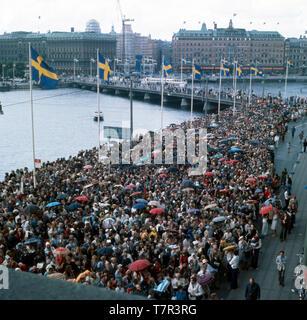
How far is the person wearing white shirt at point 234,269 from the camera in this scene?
9.19 metres

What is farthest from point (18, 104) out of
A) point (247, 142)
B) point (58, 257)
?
point (58, 257)

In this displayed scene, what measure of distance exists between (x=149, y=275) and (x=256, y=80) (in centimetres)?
12084

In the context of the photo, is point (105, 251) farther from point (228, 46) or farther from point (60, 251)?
point (228, 46)

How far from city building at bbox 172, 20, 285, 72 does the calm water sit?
2644 inches

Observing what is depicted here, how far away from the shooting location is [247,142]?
81.7 ft

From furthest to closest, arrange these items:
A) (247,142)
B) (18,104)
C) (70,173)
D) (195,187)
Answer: (18,104), (247,142), (70,173), (195,187)

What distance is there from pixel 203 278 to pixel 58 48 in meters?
159

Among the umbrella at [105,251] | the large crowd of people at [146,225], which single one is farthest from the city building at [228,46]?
the umbrella at [105,251]

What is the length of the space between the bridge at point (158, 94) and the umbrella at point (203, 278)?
47.3m

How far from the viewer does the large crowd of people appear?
835cm

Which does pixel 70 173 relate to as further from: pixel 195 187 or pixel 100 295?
pixel 100 295

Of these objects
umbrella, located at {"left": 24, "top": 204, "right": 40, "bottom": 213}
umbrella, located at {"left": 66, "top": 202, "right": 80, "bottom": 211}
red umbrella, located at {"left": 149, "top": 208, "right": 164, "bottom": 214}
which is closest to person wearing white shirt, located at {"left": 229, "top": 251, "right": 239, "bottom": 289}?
red umbrella, located at {"left": 149, "top": 208, "right": 164, "bottom": 214}

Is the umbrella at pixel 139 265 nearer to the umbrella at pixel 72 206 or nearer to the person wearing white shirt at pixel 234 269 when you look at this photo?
the person wearing white shirt at pixel 234 269
